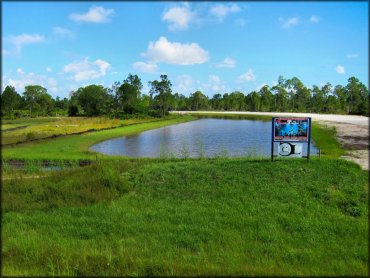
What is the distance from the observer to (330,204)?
→ 9992 millimetres

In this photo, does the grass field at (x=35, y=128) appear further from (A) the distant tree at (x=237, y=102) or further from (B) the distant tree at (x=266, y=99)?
(A) the distant tree at (x=237, y=102)

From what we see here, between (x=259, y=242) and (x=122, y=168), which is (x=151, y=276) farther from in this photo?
(x=122, y=168)

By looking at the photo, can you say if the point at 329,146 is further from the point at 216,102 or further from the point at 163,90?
the point at 216,102

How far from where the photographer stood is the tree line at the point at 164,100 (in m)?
72.8

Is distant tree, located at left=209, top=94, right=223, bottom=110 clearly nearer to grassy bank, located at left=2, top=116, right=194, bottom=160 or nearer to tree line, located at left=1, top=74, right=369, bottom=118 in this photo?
tree line, located at left=1, top=74, right=369, bottom=118

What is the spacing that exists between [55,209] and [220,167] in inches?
239

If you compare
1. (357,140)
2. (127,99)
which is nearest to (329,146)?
(357,140)

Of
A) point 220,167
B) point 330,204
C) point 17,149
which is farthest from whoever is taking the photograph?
point 17,149

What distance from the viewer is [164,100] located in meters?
95.0

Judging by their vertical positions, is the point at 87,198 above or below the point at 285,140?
below

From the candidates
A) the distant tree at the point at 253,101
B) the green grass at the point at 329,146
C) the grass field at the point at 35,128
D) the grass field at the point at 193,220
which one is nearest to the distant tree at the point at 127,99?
the grass field at the point at 35,128

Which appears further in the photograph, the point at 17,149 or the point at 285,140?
the point at 17,149

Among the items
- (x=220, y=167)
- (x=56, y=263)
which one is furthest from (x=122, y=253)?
(x=220, y=167)

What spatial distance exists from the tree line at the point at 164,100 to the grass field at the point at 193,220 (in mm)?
40696
